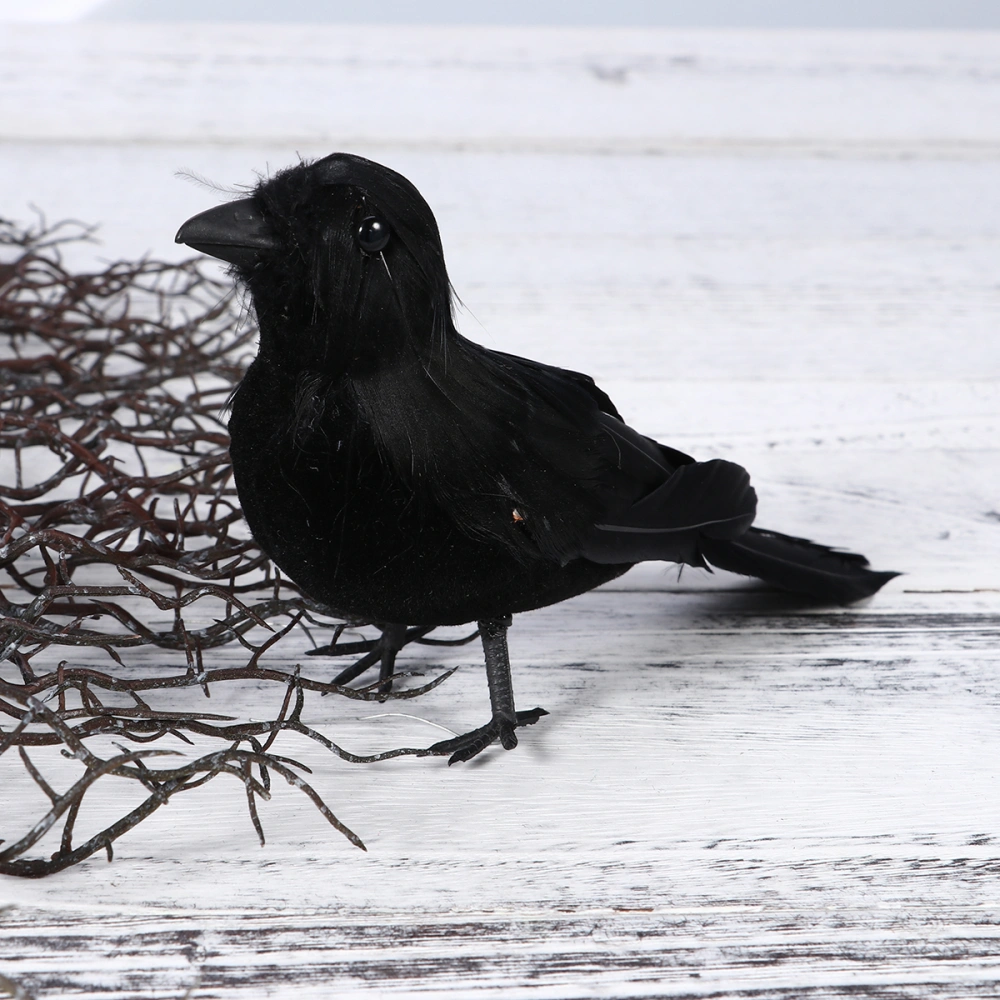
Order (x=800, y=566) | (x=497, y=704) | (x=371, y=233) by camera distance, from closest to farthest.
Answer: (x=371, y=233) → (x=497, y=704) → (x=800, y=566)

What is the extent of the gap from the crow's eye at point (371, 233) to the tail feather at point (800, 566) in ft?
1.04

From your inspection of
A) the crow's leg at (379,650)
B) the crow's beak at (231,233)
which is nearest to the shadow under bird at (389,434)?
the crow's beak at (231,233)

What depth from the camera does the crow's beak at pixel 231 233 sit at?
62 cm

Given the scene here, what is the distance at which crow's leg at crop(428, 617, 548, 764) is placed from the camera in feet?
Answer: 2.32

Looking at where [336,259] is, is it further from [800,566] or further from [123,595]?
[800,566]

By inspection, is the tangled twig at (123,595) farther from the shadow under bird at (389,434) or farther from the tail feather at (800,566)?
the tail feather at (800,566)

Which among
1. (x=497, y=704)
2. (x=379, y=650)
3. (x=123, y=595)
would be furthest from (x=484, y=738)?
(x=123, y=595)

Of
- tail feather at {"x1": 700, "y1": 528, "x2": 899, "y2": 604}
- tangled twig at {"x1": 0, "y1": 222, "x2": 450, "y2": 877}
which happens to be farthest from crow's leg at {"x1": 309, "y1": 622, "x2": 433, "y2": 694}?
tail feather at {"x1": 700, "y1": 528, "x2": 899, "y2": 604}

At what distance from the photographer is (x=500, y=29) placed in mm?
2354

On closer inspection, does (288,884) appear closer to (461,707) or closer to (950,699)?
(461,707)

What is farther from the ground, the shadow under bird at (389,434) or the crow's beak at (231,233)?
the crow's beak at (231,233)

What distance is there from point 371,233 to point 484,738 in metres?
0.28

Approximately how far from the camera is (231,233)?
24.3 inches

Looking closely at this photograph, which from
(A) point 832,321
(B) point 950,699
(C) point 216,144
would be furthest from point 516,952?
(C) point 216,144
